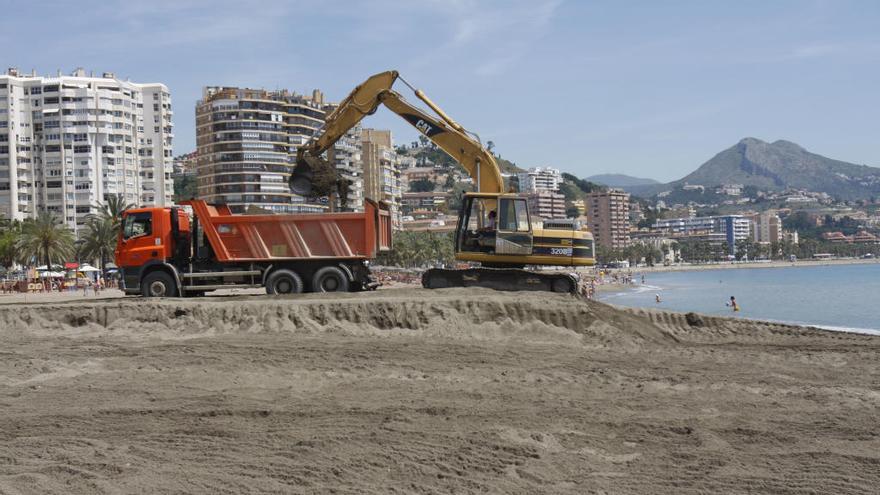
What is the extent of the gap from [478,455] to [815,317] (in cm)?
4258

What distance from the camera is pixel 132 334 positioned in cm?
1778

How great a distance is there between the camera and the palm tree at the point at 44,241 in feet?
217

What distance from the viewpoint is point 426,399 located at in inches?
452

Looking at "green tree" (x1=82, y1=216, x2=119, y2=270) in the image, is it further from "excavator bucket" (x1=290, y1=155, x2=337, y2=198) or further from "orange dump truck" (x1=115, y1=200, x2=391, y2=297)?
"excavator bucket" (x1=290, y1=155, x2=337, y2=198)

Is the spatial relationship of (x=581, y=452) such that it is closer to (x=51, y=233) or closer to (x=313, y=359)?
(x=313, y=359)

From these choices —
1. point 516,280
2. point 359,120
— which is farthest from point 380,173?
point 516,280

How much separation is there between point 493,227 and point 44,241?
5485cm

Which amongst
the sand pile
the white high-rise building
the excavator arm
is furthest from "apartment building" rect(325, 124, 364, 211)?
the sand pile

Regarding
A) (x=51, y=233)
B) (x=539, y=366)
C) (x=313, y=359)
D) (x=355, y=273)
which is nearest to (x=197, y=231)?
(x=355, y=273)

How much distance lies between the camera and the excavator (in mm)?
21078

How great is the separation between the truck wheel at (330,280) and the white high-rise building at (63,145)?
9080 cm

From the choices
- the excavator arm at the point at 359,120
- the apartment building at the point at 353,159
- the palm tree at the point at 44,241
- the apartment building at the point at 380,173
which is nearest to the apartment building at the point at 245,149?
the apartment building at the point at 353,159

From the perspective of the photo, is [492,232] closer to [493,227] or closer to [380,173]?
[493,227]

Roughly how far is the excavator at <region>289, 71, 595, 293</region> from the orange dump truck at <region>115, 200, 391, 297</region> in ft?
4.83
